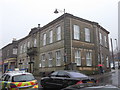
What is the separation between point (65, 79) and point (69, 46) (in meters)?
12.3

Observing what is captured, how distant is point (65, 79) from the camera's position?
9922mm

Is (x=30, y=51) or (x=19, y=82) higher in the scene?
(x=30, y=51)

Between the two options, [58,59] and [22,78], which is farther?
[58,59]

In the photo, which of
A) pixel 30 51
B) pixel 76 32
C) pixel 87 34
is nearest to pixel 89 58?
pixel 87 34

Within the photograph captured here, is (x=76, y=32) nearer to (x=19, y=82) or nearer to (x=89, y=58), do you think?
(x=89, y=58)

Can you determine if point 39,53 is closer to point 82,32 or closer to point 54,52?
point 54,52

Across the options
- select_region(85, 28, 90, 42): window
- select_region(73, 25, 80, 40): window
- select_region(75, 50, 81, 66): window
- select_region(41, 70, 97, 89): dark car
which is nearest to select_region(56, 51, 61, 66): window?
select_region(75, 50, 81, 66): window

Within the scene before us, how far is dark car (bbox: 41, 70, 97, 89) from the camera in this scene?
9.26 meters

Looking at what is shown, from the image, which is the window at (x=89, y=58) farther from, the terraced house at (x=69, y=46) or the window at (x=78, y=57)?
the window at (x=78, y=57)

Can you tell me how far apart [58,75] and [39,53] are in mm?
19193

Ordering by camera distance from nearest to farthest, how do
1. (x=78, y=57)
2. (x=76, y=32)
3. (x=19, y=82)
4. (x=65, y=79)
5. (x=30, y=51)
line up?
(x=19, y=82)
(x=65, y=79)
(x=78, y=57)
(x=76, y=32)
(x=30, y=51)

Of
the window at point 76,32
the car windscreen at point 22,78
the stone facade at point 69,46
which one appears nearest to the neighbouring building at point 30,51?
the stone facade at point 69,46

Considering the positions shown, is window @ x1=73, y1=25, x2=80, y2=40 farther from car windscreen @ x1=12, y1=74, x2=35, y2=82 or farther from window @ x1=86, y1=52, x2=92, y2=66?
car windscreen @ x1=12, y1=74, x2=35, y2=82

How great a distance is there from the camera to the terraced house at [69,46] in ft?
73.1
